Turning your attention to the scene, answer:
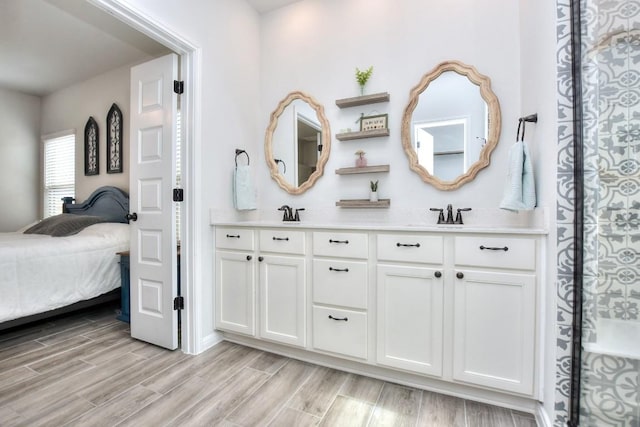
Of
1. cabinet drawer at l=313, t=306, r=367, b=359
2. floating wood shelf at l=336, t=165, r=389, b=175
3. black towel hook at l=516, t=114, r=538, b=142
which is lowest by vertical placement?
cabinet drawer at l=313, t=306, r=367, b=359

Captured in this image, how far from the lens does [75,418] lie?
148 cm

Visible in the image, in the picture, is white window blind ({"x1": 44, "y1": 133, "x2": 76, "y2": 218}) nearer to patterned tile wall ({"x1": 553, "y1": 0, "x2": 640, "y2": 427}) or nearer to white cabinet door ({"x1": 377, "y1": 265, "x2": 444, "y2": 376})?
white cabinet door ({"x1": 377, "y1": 265, "x2": 444, "y2": 376})

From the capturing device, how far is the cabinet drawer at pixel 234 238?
2.20 meters

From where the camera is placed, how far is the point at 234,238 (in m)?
2.25

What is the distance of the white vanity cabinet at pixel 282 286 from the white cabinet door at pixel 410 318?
0.53m

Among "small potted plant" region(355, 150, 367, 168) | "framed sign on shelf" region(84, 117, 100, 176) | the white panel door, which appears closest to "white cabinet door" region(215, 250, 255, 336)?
the white panel door

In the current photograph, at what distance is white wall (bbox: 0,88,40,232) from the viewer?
4.40 meters

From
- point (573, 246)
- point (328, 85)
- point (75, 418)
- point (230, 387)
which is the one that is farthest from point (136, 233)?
point (573, 246)

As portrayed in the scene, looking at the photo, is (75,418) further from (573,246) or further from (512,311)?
Result: (573,246)

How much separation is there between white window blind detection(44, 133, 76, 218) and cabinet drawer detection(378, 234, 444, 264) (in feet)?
15.0

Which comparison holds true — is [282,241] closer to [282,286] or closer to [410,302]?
[282,286]

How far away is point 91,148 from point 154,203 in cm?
259

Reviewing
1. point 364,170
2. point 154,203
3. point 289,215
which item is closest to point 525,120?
point 364,170

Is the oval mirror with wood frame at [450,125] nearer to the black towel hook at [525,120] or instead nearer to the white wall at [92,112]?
the black towel hook at [525,120]
